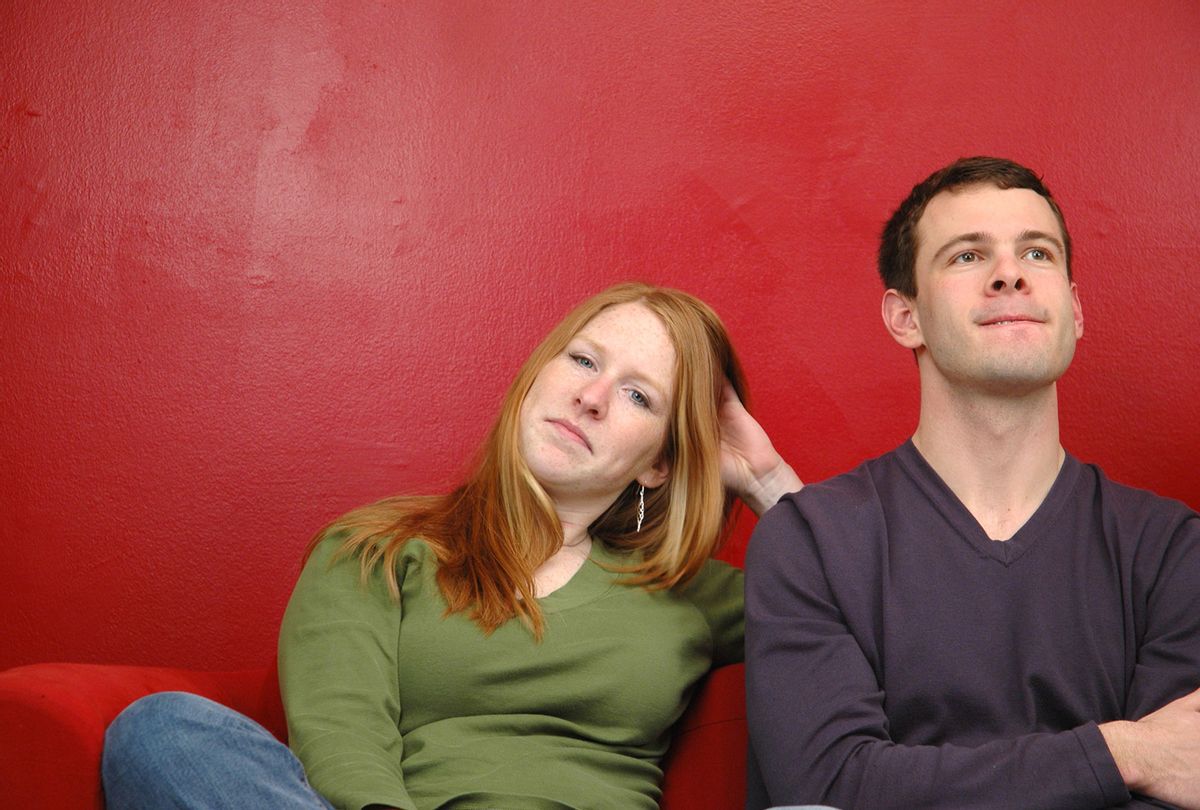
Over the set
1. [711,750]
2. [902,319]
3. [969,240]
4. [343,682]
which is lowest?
[711,750]

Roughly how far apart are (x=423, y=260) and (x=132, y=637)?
830mm

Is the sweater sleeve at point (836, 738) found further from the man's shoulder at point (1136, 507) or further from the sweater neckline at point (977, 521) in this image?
the man's shoulder at point (1136, 507)

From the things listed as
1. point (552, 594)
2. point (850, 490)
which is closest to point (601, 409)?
point (552, 594)

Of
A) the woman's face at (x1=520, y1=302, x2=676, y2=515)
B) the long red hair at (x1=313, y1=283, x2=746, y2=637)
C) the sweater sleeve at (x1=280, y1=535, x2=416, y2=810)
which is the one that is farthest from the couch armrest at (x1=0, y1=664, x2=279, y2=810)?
the woman's face at (x1=520, y1=302, x2=676, y2=515)

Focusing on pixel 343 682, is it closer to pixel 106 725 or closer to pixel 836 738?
pixel 106 725

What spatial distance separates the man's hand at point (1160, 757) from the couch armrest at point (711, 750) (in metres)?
0.52

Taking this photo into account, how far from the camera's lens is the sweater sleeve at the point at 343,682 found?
145 centimetres

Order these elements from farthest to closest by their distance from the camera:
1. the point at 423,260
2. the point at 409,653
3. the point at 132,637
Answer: the point at 423,260 < the point at 132,637 < the point at 409,653

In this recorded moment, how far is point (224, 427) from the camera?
2215 mm

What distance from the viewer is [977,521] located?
1.64 m

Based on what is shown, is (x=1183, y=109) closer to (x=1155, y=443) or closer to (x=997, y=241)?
(x=1155, y=443)

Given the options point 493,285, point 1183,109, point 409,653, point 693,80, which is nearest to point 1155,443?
point 1183,109

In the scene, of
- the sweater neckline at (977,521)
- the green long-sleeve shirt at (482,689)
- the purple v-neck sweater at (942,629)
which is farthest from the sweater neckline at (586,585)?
the sweater neckline at (977,521)

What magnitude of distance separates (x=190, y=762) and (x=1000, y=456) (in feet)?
3.52
